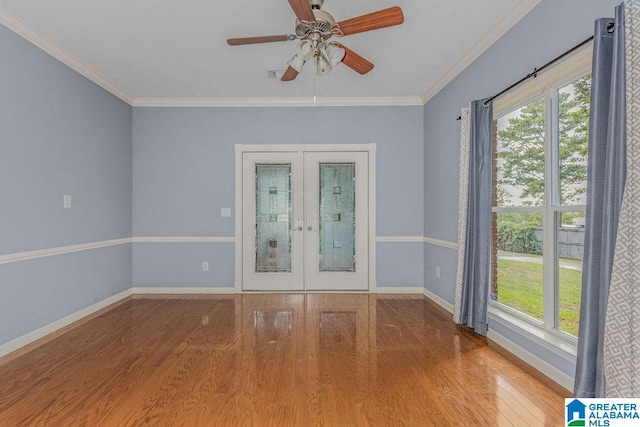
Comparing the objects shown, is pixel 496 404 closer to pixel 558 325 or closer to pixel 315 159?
pixel 558 325

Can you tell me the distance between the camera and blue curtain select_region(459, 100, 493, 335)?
9.93 ft

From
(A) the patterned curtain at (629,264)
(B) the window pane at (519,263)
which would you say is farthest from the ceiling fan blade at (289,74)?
(B) the window pane at (519,263)

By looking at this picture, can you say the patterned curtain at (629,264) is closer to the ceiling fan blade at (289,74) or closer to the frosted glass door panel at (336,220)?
the ceiling fan blade at (289,74)

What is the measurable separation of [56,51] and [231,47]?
5.47 ft

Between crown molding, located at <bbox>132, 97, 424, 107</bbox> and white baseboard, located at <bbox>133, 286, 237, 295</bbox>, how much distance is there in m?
2.53

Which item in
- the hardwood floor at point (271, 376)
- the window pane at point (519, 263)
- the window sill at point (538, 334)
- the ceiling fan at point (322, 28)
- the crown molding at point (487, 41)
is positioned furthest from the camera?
the window pane at point (519, 263)

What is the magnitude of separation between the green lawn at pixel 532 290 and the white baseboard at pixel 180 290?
3346 millimetres

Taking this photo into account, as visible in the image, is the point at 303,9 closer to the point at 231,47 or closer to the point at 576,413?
the point at 231,47

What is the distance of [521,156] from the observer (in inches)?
114

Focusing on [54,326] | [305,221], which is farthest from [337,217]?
[54,326]

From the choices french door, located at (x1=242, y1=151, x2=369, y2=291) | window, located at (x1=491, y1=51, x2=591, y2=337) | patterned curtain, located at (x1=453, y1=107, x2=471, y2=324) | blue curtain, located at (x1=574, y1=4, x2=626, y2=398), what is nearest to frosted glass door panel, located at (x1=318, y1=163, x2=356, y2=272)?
french door, located at (x1=242, y1=151, x2=369, y2=291)

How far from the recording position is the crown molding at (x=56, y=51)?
9.12 feet

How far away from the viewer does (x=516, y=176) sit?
9.70 feet

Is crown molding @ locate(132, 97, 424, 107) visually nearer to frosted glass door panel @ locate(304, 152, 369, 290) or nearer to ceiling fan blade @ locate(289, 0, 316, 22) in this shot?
frosted glass door panel @ locate(304, 152, 369, 290)
